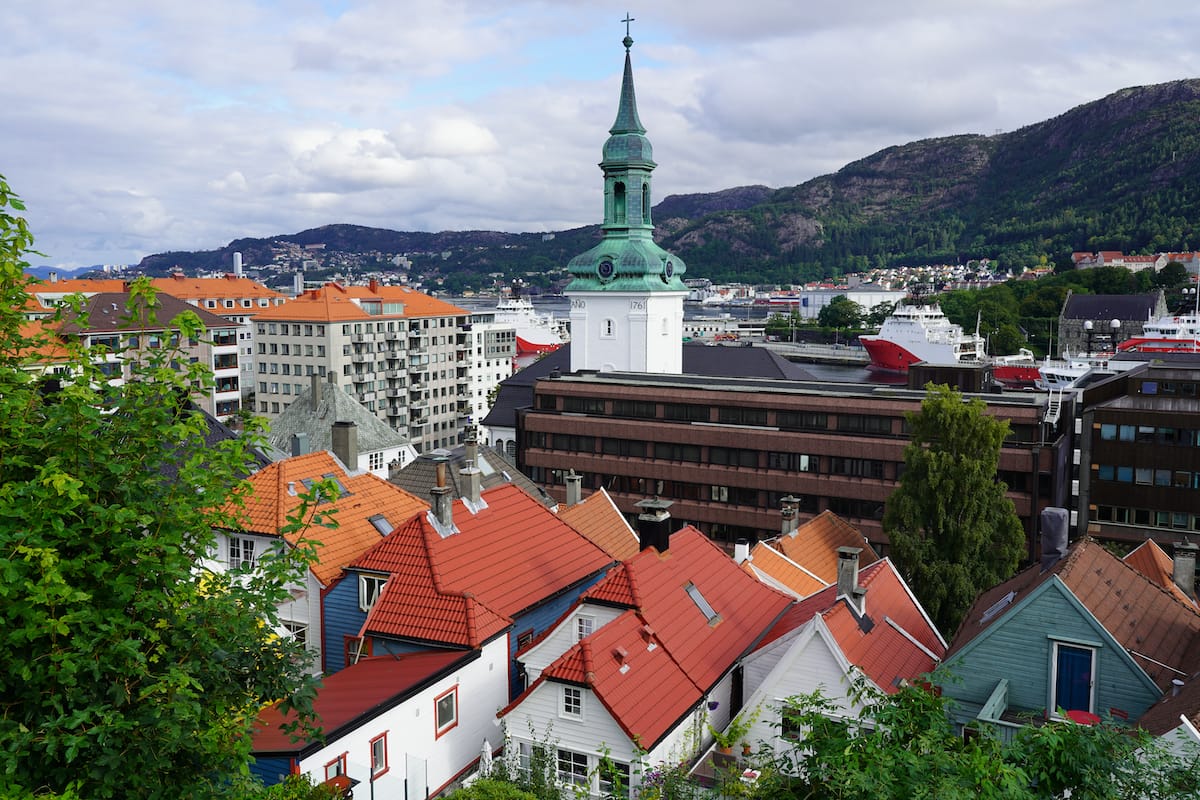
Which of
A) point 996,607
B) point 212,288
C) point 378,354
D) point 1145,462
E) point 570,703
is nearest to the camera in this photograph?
point 570,703

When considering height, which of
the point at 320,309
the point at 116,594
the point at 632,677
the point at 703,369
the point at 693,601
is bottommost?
the point at 632,677

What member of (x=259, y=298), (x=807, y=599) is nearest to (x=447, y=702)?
(x=807, y=599)

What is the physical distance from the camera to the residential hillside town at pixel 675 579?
1939 centimetres

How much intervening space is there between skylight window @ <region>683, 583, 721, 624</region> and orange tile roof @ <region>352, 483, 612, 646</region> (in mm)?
4213

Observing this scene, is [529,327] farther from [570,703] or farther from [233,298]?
[570,703]

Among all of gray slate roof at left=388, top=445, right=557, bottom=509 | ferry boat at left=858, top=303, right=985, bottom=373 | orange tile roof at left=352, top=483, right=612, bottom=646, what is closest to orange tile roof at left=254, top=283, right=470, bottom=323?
gray slate roof at left=388, top=445, right=557, bottom=509

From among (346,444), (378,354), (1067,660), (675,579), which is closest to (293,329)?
(378,354)

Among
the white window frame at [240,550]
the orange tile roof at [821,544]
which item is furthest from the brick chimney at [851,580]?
the white window frame at [240,550]

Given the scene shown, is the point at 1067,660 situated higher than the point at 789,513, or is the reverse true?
the point at 1067,660

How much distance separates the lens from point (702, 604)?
27.0 m

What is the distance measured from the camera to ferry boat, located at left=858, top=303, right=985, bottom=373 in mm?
163750

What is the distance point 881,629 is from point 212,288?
400ft

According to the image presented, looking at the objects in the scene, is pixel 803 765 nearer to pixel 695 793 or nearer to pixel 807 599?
pixel 695 793

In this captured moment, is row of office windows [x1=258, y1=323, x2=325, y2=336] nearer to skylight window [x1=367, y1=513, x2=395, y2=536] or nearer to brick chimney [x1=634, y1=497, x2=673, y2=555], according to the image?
skylight window [x1=367, y1=513, x2=395, y2=536]
